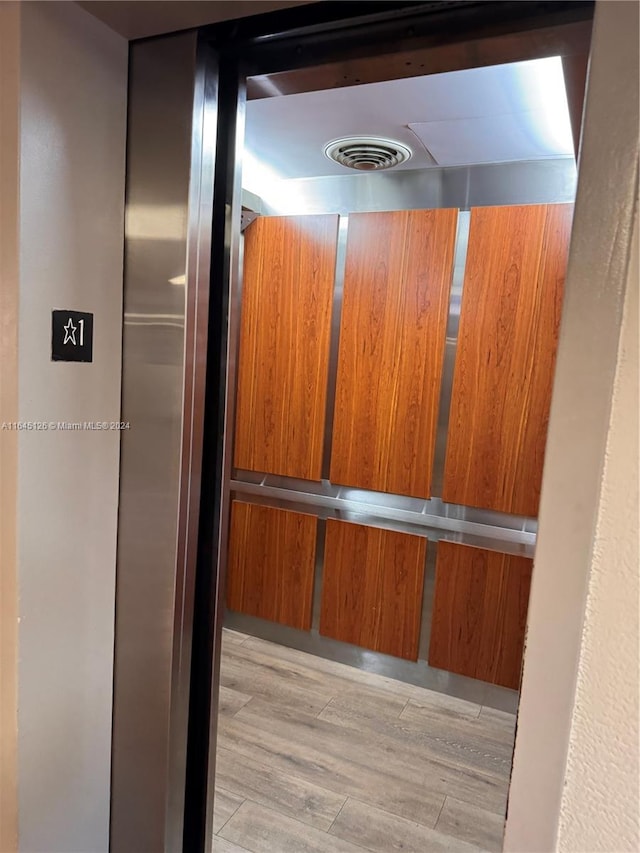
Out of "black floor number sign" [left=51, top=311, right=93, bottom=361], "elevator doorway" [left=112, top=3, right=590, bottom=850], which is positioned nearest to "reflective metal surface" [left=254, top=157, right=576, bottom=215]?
"elevator doorway" [left=112, top=3, right=590, bottom=850]

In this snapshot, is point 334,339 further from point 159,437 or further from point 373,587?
point 159,437

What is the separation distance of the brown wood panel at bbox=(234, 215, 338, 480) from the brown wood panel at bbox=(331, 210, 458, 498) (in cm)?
12

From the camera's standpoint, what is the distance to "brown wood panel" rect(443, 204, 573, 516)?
95.1 inches

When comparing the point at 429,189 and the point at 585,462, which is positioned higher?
the point at 429,189

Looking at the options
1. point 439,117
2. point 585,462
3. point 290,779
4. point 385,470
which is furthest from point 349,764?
point 439,117

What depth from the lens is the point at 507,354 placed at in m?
2.50

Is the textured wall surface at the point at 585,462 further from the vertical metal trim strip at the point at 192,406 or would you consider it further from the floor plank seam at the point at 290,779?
the floor plank seam at the point at 290,779

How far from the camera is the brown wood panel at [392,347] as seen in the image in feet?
8.65

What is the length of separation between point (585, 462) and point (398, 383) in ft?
7.23

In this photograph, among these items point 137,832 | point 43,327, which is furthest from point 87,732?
point 43,327

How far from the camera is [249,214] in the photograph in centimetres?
293

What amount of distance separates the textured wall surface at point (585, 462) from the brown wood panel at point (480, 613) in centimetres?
205

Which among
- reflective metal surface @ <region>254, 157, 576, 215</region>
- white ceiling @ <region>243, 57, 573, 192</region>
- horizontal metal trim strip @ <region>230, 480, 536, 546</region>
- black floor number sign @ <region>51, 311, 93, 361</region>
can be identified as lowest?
horizontal metal trim strip @ <region>230, 480, 536, 546</region>

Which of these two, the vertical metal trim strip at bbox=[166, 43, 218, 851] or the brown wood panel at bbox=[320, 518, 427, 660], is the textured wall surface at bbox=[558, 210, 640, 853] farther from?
the brown wood panel at bbox=[320, 518, 427, 660]
